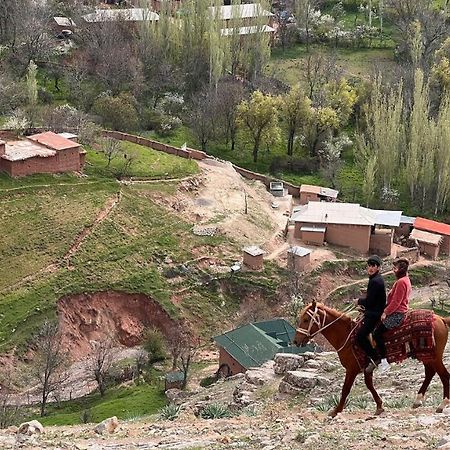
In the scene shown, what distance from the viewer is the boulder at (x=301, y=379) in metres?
17.1

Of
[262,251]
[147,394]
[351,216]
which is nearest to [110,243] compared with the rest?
[262,251]

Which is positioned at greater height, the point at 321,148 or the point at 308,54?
the point at 308,54

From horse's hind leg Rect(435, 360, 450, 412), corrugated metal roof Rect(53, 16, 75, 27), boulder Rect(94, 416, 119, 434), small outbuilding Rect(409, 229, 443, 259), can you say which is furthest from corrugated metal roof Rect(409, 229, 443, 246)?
corrugated metal roof Rect(53, 16, 75, 27)

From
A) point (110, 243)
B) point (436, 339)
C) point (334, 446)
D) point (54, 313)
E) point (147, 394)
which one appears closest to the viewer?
point (334, 446)

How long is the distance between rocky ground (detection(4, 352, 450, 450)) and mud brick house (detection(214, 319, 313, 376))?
9.18 meters

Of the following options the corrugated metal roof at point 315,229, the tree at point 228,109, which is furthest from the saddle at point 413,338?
the tree at point 228,109

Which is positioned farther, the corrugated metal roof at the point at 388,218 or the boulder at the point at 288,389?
the corrugated metal roof at the point at 388,218

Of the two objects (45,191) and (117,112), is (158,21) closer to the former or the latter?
(117,112)

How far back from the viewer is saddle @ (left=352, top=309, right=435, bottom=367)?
1239 centimetres

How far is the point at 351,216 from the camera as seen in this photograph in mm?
40750

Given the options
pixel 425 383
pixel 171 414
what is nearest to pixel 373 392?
pixel 425 383

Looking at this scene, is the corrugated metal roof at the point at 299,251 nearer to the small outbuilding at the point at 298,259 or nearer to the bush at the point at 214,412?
the small outbuilding at the point at 298,259

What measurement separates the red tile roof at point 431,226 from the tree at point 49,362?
21.5m

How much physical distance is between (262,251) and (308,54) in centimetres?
3639
